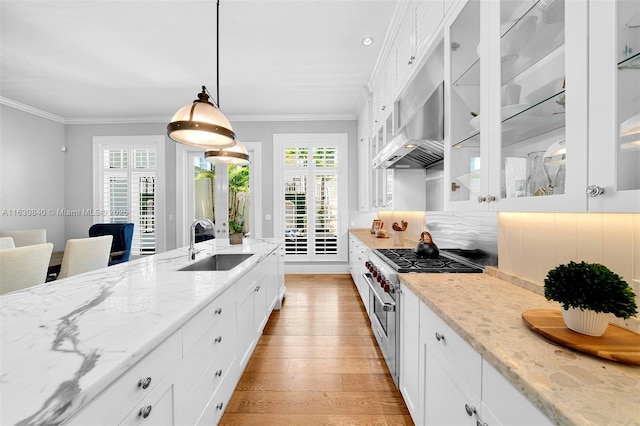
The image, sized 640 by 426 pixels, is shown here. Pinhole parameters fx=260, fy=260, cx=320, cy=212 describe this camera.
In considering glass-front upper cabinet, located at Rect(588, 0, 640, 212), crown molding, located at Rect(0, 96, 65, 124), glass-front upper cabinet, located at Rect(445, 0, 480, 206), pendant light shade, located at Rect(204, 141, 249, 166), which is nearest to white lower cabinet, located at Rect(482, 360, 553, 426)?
glass-front upper cabinet, located at Rect(588, 0, 640, 212)

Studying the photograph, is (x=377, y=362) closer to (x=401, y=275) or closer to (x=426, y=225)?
(x=401, y=275)

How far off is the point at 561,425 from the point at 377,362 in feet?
5.77

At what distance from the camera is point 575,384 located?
1.91ft

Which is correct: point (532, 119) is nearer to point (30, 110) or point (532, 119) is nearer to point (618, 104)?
point (618, 104)

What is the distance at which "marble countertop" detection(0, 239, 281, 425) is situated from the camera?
0.53 meters

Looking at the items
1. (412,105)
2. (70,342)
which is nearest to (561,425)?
(70,342)

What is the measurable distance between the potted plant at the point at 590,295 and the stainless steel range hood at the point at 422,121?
108 centimetres

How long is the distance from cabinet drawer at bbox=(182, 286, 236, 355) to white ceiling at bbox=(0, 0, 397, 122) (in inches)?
97.0

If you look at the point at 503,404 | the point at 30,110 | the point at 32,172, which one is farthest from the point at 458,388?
the point at 30,110

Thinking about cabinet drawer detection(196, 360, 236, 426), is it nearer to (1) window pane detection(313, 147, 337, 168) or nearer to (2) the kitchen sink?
(2) the kitchen sink

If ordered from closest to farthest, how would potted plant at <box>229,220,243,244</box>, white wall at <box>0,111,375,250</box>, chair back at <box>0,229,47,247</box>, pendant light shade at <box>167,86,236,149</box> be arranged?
1. pendant light shade at <box>167,86,236,149</box>
2. potted plant at <box>229,220,243,244</box>
3. chair back at <box>0,229,47,247</box>
4. white wall at <box>0,111,375,250</box>

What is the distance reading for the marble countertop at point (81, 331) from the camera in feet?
1.73

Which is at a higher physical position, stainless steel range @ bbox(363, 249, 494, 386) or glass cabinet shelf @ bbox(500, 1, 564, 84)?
glass cabinet shelf @ bbox(500, 1, 564, 84)

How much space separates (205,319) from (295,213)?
3.74m
